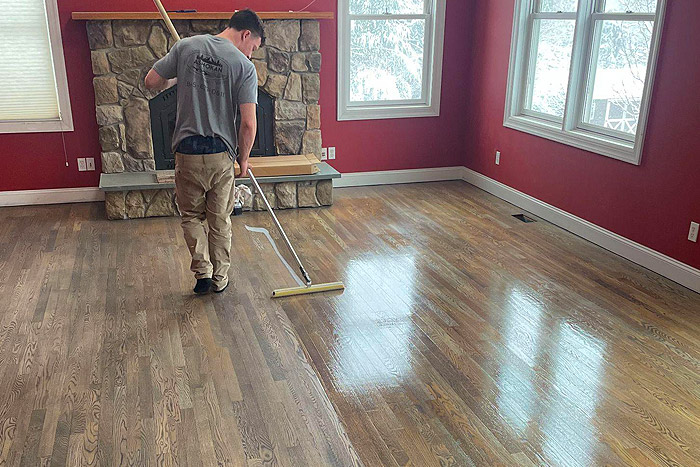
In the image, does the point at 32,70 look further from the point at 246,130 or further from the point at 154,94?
the point at 246,130

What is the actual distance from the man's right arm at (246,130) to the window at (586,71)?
8.41ft

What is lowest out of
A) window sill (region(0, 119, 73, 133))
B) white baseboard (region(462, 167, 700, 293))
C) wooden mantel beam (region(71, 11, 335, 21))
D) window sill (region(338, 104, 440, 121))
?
white baseboard (region(462, 167, 700, 293))

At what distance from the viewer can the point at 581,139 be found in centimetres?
468

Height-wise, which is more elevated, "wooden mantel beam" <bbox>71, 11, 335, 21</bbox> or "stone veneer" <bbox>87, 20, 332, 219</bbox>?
"wooden mantel beam" <bbox>71, 11, 335, 21</bbox>

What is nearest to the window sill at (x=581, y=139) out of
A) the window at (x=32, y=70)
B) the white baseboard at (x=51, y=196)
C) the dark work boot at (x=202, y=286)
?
the dark work boot at (x=202, y=286)

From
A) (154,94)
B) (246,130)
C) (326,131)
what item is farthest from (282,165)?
(246,130)

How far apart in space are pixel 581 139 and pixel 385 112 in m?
2.00

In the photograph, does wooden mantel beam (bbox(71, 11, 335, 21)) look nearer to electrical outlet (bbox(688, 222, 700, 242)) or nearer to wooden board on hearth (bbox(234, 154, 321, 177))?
wooden board on hearth (bbox(234, 154, 321, 177))

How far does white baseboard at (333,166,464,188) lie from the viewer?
6105 mm

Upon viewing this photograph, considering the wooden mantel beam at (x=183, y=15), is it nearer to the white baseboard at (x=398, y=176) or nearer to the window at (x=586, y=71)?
the white baseboard at (x=398, y=176)

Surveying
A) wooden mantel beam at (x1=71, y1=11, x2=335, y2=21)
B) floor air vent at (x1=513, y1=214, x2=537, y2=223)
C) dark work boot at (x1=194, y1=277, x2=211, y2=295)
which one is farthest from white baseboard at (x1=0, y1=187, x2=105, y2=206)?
floor air vent at (x1=513, y1=214, x2=537, y2=223)

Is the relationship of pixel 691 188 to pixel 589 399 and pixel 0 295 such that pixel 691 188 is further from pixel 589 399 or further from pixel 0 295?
pixel 0 295

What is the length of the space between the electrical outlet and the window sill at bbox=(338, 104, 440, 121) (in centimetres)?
292

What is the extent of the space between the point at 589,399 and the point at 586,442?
32 centimetres
